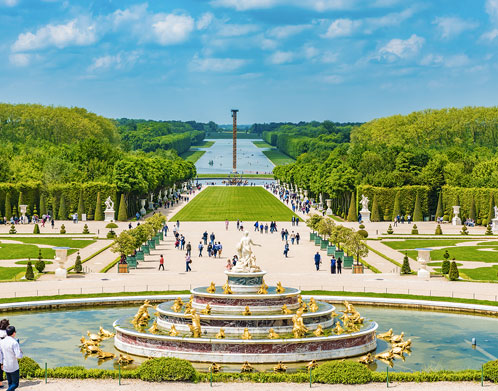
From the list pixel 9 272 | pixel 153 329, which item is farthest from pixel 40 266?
pixel 153 329

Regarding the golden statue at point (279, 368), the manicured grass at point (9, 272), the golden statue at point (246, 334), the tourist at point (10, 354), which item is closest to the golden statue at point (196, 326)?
the golden statue at point (246, 334)

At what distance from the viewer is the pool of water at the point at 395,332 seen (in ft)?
109

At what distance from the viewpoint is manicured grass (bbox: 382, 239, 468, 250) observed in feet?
249

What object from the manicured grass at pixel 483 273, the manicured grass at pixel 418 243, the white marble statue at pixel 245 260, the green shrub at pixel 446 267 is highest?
the white marble statue at pixel 245 260

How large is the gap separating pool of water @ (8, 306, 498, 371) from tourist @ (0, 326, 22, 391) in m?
8.48

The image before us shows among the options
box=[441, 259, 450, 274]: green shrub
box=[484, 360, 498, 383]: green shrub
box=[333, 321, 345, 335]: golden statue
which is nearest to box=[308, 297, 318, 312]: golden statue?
box=[333, 321, 345, 335]: golden statue

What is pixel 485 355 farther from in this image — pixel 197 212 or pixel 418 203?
pixel 197 212

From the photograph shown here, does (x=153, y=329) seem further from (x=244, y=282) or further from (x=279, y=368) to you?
(x=279, y=368)

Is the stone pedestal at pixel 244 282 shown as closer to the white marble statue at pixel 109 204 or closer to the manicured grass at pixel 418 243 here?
the manicured grass at pixel 418 243

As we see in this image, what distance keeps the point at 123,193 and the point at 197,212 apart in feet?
38.4

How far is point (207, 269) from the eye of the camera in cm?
5978

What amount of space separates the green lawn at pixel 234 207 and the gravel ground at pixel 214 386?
7556 centimetres

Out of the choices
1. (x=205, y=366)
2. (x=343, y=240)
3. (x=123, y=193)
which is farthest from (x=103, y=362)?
(x=123, y=193)

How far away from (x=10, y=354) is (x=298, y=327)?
44.8 ft
